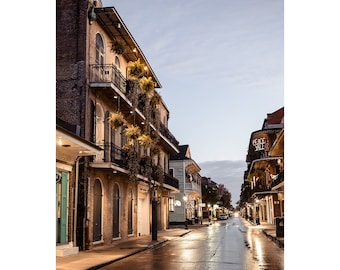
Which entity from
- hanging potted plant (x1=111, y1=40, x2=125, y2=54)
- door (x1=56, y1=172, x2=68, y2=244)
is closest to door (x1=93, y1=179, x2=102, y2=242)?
door (x1=56, y1=172, x2=68, y2=244)

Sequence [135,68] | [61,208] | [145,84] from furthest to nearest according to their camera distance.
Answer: [145,84] < [135,68] < [61,208]

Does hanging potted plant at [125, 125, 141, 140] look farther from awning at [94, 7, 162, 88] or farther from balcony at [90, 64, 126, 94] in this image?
awning at [94, 7, 162, 88]

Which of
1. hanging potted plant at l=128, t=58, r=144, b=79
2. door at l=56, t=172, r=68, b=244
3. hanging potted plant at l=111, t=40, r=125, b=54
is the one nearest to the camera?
door at l=56, t=172, r=68, b=244

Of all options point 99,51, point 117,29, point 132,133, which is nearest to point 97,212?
point 132,133

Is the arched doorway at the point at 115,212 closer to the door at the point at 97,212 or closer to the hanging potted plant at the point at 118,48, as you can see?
the door at the point at 97,212

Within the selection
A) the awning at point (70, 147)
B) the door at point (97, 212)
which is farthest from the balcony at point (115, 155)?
A: the awning at point (70, 147)

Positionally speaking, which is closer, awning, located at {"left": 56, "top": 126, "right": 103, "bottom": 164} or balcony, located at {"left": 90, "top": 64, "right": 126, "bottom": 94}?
awning, located at {"left": 56, "top": 126, "right": 103, "bottom": 164}

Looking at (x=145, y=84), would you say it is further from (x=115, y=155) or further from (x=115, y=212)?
(x=115, y=212)
